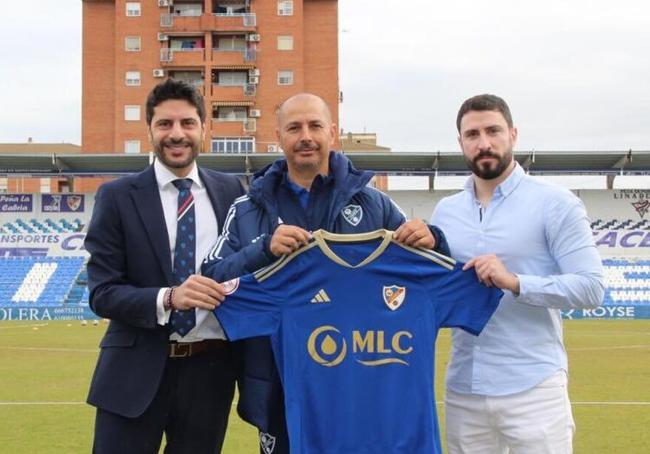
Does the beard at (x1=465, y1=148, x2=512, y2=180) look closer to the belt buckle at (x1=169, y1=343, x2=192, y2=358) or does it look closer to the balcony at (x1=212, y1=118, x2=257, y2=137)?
the belt buckle at (x1=169, y1=343, x2=192, y2=358)

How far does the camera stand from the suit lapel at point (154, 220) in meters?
3.65

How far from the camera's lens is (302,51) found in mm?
48344

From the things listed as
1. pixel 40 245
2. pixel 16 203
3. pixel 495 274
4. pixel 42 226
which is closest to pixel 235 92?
pixel 16 203

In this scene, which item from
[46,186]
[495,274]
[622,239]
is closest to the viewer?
[495,274]

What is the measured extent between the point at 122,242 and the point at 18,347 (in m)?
12.6

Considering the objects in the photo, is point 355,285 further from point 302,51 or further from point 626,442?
point 302,51

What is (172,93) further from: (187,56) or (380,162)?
(187,56)

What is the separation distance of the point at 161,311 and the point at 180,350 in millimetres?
258

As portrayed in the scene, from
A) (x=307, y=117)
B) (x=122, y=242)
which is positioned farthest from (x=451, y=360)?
(x=122, y=242)

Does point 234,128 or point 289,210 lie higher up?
point 234,128

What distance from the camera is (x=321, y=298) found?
350 cm

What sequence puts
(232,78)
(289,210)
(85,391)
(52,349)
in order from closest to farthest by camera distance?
(289,210) → (85,391) → (52,349) → (232,78)

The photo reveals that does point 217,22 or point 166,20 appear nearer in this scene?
point 217,22

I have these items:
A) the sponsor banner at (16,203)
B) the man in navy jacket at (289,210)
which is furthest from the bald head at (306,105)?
the sponsor banner at (16,203)
